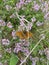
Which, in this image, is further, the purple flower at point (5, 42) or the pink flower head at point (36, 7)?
the pink flower head at point (36, 7)

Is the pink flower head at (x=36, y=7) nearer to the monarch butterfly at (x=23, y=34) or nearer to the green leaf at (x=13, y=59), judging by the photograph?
the monarch butterfly at (x=23, y=34)

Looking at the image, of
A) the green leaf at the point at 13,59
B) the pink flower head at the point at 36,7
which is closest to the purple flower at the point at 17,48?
the green leaf at the point at 13,59

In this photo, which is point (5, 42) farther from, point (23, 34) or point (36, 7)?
point (36, 7)

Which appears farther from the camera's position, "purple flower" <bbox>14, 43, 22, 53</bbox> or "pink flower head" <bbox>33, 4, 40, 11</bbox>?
"pink flower head" <bbox>33, 4, 40, 11</bbox>

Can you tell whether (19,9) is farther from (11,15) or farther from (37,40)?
(37,40)

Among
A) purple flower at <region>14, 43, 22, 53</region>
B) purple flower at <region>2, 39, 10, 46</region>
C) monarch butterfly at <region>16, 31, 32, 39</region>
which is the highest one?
monarch butterfly at <region>16, 31, 32, 39</region>

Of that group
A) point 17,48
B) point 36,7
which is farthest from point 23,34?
point 36,7

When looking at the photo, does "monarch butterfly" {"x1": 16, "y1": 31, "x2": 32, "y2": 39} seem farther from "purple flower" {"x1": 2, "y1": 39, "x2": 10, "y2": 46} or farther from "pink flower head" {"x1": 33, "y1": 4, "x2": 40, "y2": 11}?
"pink flower head" {"x1": 33, "y1": 4, "x2": 40, "y2": 11}

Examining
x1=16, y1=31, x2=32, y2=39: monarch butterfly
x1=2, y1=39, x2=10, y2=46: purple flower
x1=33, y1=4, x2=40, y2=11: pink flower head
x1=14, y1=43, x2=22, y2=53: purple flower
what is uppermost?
x1=33, y1=4, x2=40, y2=11: pink flower head

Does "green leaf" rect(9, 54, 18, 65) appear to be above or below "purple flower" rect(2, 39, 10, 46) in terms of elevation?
below

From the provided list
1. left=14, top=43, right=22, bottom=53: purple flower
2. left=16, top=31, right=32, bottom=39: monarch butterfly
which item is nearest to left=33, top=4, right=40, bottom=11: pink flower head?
left=16, top=31, right=32, bottom=39: monarch butterfly

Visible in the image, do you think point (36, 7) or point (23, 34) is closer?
point (23, 34)
